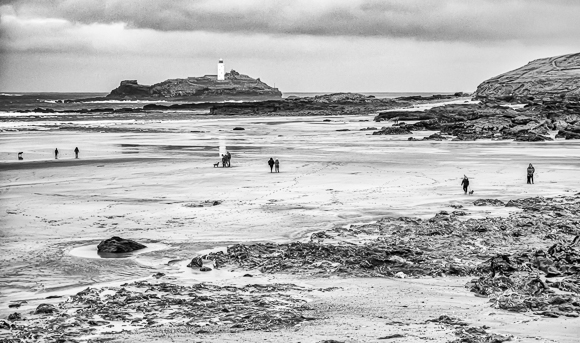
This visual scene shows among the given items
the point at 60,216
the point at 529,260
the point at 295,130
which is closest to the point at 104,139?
the point at 295,130

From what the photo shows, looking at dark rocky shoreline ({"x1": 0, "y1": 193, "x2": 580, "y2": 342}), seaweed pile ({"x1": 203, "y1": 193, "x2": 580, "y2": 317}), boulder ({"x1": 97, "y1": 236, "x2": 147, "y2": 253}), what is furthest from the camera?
boulder ({"x1": 97, "y1": 236, "x2": 147, "y2": 253})

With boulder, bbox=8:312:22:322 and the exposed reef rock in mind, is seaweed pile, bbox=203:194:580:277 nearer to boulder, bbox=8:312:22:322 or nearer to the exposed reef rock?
boulder, bbox=8:312:22:322

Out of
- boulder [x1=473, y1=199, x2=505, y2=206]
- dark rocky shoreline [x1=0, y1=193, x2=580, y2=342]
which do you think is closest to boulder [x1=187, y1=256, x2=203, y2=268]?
dark rocky shoreline [x1=0, y1=193, x2=580, y2=342]

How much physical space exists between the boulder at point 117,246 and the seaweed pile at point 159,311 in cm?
278

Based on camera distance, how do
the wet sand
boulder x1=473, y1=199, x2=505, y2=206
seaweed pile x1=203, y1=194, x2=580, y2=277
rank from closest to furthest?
the wet sand → seaweed pile x1=203, y1=194, x2=580, y2=277 → boulder x1=473, y1=199, x2=505, y2=206

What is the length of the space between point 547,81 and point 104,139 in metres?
72.7

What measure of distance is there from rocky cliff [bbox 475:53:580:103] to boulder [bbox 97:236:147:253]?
7704 centimetres

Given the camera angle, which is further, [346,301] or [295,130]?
[295,130]

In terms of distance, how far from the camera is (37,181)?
28516 millimetres

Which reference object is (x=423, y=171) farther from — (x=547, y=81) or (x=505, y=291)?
(x=547, y=81)

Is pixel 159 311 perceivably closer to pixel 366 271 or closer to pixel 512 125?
pixel 366 271

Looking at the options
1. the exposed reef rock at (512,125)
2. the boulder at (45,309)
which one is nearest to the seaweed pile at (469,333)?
the boulder at (45,309)

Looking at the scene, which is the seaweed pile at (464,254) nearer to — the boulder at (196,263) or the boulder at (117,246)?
the boulder at (196,263)

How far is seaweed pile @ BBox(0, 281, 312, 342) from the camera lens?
10750mm
